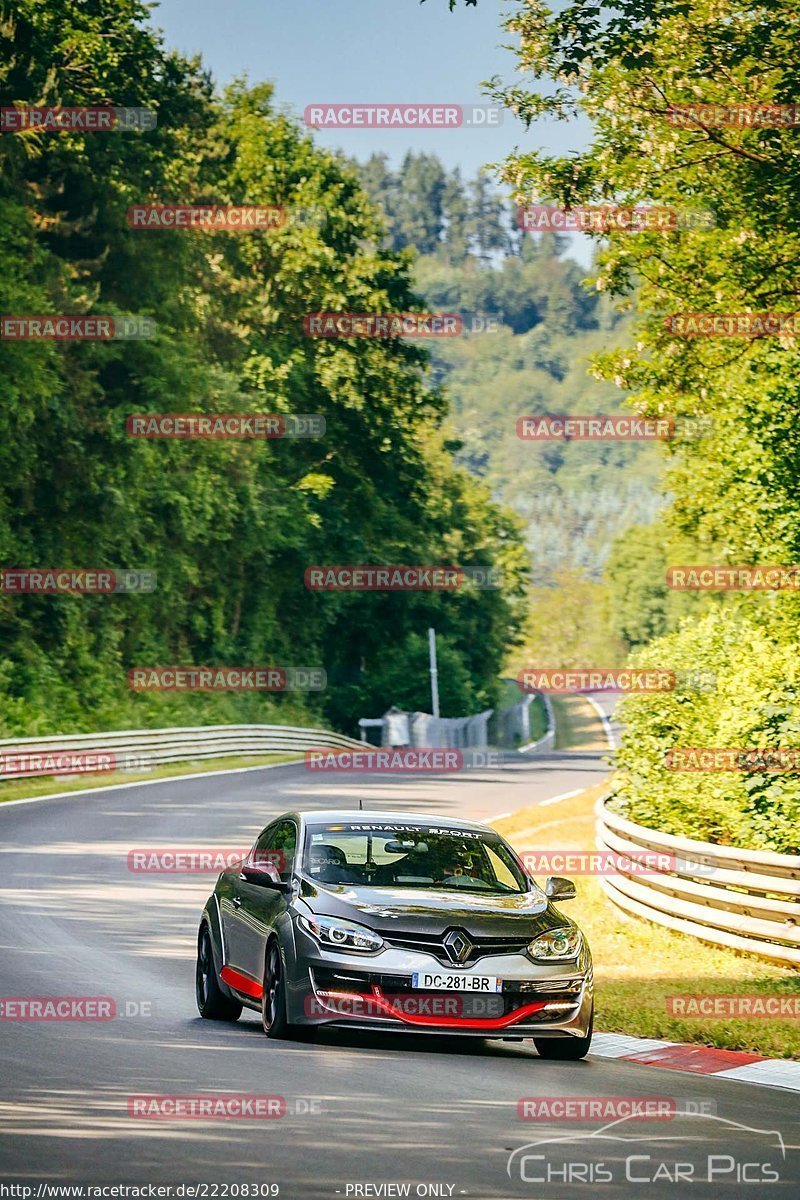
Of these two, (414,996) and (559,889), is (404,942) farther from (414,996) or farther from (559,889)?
(559,889)

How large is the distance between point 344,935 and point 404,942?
348mm

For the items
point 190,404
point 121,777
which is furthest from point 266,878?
point 190,404

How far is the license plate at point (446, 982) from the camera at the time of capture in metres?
9.84

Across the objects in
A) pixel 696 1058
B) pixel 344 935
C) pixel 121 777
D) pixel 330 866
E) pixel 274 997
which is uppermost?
pixel 330 866

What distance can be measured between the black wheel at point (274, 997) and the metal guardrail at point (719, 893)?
190 inches

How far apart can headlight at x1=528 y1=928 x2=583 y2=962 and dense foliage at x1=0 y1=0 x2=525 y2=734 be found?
31089mm

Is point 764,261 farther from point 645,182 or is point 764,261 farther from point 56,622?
point 56,622

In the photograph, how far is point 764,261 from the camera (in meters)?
25.7

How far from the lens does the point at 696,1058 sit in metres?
10.9

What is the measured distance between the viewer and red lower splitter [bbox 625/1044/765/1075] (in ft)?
34.5

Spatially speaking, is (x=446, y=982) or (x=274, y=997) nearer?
(x=446, y=982)

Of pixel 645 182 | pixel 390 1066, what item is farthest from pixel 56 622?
pixel 390 1066

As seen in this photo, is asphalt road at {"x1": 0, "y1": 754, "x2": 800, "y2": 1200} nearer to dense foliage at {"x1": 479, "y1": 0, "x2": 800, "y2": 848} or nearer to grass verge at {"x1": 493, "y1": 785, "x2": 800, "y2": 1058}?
grass verge at {"x1": 493, "y1": 785, "x2": 800, "y2": 1058}

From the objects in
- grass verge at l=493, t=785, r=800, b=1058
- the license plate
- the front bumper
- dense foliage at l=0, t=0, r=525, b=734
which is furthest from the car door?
dense foliage at l=0, t=0, r=525, b=734
